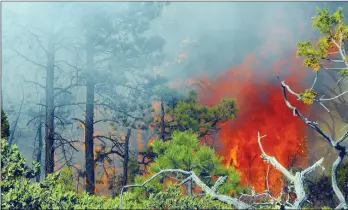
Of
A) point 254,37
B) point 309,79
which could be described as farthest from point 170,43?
point 309,79

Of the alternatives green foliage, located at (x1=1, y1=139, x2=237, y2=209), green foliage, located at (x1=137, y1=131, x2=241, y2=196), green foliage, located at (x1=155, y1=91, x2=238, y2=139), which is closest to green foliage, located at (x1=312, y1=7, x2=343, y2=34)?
green foliage, located at (x1=137, y1=131, x2=241, y2=196)

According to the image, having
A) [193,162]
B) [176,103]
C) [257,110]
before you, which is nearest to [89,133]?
[176,103]

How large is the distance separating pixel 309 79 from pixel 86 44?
44.4 ft

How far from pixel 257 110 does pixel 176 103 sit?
361 inches

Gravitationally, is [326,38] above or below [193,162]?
above

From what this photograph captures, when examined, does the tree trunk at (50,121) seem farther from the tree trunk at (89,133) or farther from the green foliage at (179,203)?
the green foliage at (179,203)

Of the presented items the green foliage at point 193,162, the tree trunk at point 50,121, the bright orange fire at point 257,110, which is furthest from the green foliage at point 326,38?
the bright orange fire at point 257,110

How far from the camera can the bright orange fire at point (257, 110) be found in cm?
2206

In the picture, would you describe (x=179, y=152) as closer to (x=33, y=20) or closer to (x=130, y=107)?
(x=130, y=107)

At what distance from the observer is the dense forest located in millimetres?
5082

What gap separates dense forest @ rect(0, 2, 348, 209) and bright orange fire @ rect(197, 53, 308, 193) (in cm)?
6

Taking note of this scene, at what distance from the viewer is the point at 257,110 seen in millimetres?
23297

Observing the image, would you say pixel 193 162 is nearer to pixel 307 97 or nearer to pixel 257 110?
pixel 307 97

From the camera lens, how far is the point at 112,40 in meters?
13.7
